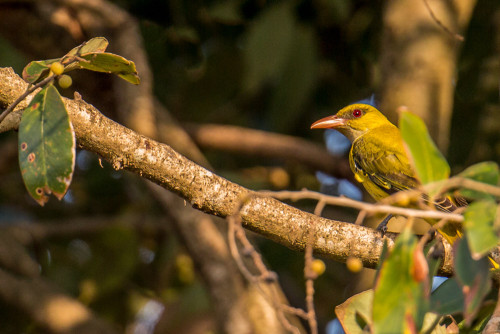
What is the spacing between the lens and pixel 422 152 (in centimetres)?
155

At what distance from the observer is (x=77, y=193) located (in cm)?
670

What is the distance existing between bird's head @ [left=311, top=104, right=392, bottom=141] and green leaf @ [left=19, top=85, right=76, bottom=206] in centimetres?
300

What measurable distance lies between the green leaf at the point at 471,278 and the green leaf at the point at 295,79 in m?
4.09

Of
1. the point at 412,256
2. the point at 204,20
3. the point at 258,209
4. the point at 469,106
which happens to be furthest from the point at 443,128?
the point at 412,256

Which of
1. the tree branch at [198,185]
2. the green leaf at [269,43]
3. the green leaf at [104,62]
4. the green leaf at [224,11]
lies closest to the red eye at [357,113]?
the green leaf at [269,43]

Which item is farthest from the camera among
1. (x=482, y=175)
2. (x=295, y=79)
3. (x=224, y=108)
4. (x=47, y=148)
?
(x=224, y=108)

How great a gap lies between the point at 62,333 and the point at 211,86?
7.94 feet

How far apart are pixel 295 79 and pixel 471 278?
4.20 m

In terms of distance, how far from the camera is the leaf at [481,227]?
1.40m

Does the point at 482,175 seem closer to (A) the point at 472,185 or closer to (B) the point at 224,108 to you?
(A) the point at 472,185

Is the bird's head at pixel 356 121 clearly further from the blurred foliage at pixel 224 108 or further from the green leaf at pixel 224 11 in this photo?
the green leaf at pixel 224 11

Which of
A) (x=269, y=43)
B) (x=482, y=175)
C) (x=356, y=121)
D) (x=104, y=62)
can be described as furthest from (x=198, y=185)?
(x=269, y=43)

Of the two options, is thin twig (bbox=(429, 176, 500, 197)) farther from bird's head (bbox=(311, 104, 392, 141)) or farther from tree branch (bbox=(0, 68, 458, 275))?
bird's head (bbox=(311, 104, 392, 141))

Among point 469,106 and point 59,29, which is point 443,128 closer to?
point 469,106
